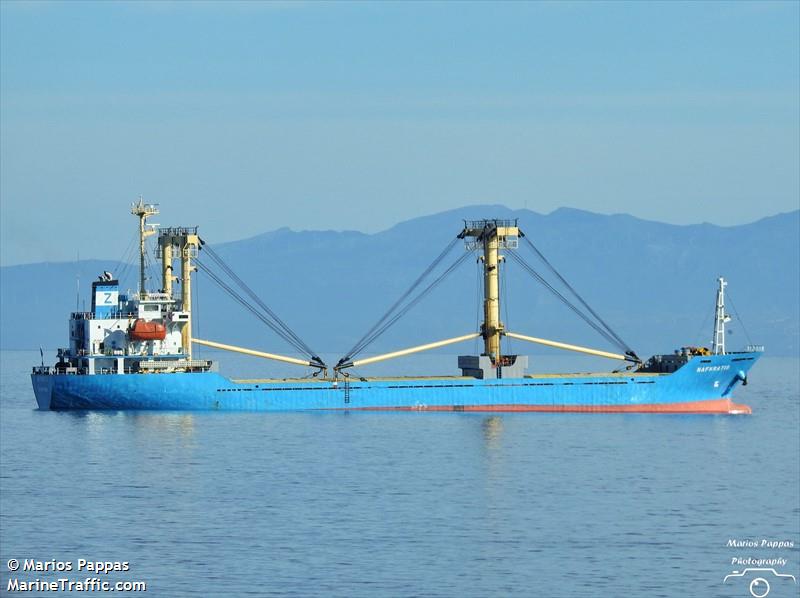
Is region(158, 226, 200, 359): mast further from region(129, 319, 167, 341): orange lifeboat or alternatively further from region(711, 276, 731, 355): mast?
region(711, 276, 731, 355): mast

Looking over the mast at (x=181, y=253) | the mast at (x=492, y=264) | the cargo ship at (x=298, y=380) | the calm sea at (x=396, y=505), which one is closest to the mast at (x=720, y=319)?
the cargo ship at (x=298, y=380)

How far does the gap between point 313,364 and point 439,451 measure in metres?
23.6

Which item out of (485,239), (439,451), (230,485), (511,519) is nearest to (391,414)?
(485,239)

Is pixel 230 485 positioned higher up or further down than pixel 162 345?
further down

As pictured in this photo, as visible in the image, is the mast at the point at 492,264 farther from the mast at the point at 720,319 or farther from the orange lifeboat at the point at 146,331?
the orange lifeboat at the point at 146,331

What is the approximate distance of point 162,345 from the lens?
8831cm

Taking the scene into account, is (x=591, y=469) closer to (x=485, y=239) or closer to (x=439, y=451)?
(x=439, y=451)

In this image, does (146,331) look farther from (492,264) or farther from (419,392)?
(492,264)

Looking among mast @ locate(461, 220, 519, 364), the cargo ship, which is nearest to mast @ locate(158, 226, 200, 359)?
the cargo ship

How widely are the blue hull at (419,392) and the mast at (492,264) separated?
11.1 ft

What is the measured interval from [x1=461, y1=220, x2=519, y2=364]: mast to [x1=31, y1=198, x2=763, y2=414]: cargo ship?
0.09 m

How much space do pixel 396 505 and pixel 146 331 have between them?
3700 centimetres

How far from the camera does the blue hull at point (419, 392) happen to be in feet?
280

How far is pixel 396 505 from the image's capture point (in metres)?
53.0
